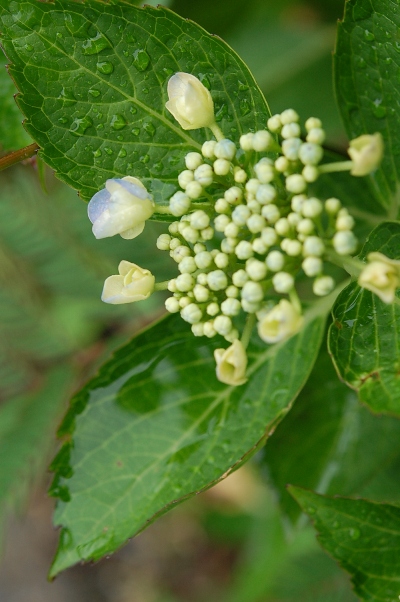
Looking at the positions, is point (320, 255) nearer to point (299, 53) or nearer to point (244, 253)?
point (244, 253)

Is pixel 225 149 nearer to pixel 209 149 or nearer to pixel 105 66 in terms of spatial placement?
pixel 209 149

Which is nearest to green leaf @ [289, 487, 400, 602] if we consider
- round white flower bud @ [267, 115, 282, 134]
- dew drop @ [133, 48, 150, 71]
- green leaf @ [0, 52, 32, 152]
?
round white flower bud @ [267, 115, 282, 134]

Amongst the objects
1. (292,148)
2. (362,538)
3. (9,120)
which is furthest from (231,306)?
(9,120)

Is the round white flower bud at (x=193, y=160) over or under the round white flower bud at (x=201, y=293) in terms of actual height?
over

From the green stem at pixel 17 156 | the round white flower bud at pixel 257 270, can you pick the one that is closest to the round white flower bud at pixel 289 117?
the round white flower bud at pixel 257 270

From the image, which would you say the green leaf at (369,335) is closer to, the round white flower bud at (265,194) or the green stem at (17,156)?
the round white flower bud at (265,194)

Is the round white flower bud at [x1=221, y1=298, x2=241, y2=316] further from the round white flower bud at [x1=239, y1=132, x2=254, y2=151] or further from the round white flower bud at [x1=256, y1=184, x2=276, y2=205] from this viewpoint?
the round white flower bud at [x1=239, y1=132, x2=254, y2=151]
